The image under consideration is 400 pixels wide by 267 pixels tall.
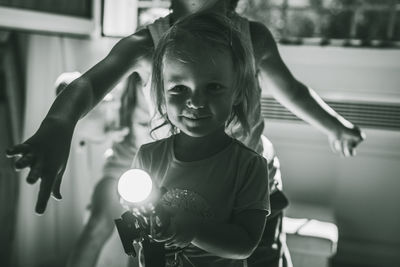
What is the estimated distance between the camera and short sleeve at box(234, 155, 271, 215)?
656mm

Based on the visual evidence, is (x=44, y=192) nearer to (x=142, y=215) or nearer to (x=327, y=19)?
(x=142, y=215)

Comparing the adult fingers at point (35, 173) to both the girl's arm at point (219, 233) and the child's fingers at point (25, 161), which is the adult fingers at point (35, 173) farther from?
the girl's arm at point (219, 233)

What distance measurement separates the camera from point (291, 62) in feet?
5.60

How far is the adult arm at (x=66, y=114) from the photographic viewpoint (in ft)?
1.73

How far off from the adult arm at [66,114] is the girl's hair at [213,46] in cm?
6

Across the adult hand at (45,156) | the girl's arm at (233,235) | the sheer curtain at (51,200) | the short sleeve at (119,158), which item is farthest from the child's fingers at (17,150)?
the sheer curtain at (51,200)

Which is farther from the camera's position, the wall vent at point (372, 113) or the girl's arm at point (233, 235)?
the wall vent at point (372, 113)

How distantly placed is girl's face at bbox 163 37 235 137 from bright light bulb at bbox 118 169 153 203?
0.12m

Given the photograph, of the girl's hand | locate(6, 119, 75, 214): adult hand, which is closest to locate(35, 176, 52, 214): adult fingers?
locate(6, 119, 75, 214): adult hand

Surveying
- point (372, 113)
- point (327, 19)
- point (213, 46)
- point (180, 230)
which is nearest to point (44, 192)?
point (180, 230)

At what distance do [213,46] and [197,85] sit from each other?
0.06 meters

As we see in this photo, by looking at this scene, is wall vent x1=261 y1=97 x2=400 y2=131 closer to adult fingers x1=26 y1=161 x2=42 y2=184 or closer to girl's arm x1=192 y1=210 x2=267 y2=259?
girl's arm x1=192 y1=210 x2=267 y2=259

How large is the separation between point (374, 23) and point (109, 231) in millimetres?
1250

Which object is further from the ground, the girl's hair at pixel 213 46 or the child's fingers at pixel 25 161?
the girl's hair at pixel 213 46
